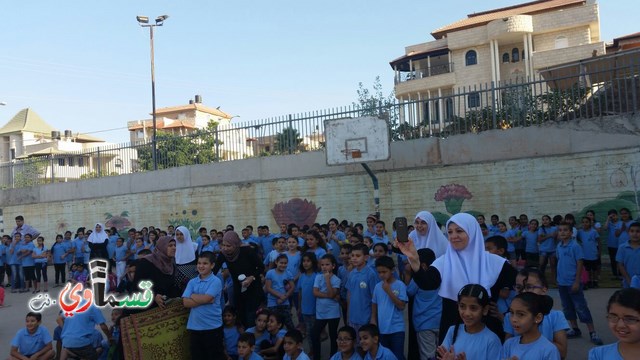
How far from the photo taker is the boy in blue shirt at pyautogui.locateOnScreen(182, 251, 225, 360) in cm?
550

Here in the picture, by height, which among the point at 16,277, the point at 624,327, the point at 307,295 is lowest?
the point at 16,277

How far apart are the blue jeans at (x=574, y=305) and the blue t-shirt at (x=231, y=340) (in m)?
4.15

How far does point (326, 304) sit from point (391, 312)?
3.56ft

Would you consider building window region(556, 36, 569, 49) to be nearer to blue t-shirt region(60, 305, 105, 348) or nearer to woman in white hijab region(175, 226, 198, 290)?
woman in white hijab region(175, 226, 198, 290)

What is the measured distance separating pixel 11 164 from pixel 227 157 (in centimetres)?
1083

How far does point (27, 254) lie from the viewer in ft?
44.5

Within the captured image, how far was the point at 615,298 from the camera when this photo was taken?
290 centimetres

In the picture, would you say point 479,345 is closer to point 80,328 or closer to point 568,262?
point 568,262

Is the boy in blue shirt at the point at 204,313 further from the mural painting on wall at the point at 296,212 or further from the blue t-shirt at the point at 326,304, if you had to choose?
the mural painting on wall at the point at 296,212

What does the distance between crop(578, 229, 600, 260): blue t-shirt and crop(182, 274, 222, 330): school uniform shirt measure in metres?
7.31

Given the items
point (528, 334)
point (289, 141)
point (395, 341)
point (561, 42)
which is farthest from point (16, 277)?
point (561, 42)

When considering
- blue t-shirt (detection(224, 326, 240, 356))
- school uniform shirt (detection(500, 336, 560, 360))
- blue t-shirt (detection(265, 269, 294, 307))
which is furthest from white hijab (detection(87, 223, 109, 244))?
school uniform shirt (detection(500, 336, 560, 360))

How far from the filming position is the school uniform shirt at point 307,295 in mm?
6829

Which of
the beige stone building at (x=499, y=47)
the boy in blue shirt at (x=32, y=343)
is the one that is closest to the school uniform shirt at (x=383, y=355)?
the boy in blue shirt at (x=32, y=343)
